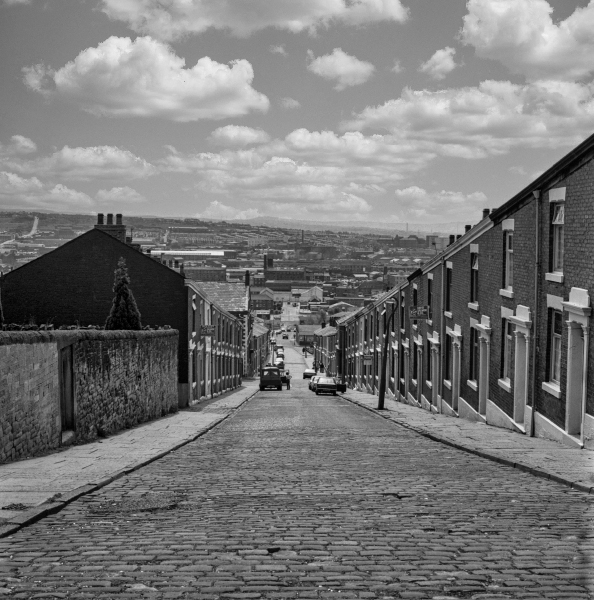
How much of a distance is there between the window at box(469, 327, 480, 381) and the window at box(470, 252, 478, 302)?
1073 millimetres

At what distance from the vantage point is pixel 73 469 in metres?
13.9

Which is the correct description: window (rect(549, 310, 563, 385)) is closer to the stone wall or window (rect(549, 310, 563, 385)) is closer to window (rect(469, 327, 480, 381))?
window (rect(469, 327, 480, 381))

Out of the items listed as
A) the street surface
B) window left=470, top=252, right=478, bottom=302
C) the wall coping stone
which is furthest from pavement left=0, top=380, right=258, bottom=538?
window left=470, top=252, right=478, bottom=302

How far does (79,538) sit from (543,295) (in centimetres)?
1343

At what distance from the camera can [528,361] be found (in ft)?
66.4

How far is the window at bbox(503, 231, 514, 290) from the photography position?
2261 cm

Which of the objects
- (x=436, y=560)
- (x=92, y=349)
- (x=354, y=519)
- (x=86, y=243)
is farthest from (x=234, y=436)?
(x=86, y=243)

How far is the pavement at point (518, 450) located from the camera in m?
12.9

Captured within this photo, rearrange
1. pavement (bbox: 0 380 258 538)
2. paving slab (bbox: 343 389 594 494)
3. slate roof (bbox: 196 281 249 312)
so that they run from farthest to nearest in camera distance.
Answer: slate roof (bbox: 196 281 249 312), paving slab (bbox: 343 389 594 494), pavement (bbox: 0 380 258 538)

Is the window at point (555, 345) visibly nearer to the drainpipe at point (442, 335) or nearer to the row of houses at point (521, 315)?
the row of houses at point (521, 315)

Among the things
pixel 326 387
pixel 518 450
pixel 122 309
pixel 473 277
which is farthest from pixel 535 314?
pixel 326 387

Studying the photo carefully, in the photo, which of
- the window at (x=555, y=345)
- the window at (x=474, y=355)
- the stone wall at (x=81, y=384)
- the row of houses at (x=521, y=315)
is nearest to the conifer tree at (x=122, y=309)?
the stone wall at (x=81, y=384)

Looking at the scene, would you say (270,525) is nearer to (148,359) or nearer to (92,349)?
(92,349)

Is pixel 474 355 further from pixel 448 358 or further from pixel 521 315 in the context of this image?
pixel 521 315
